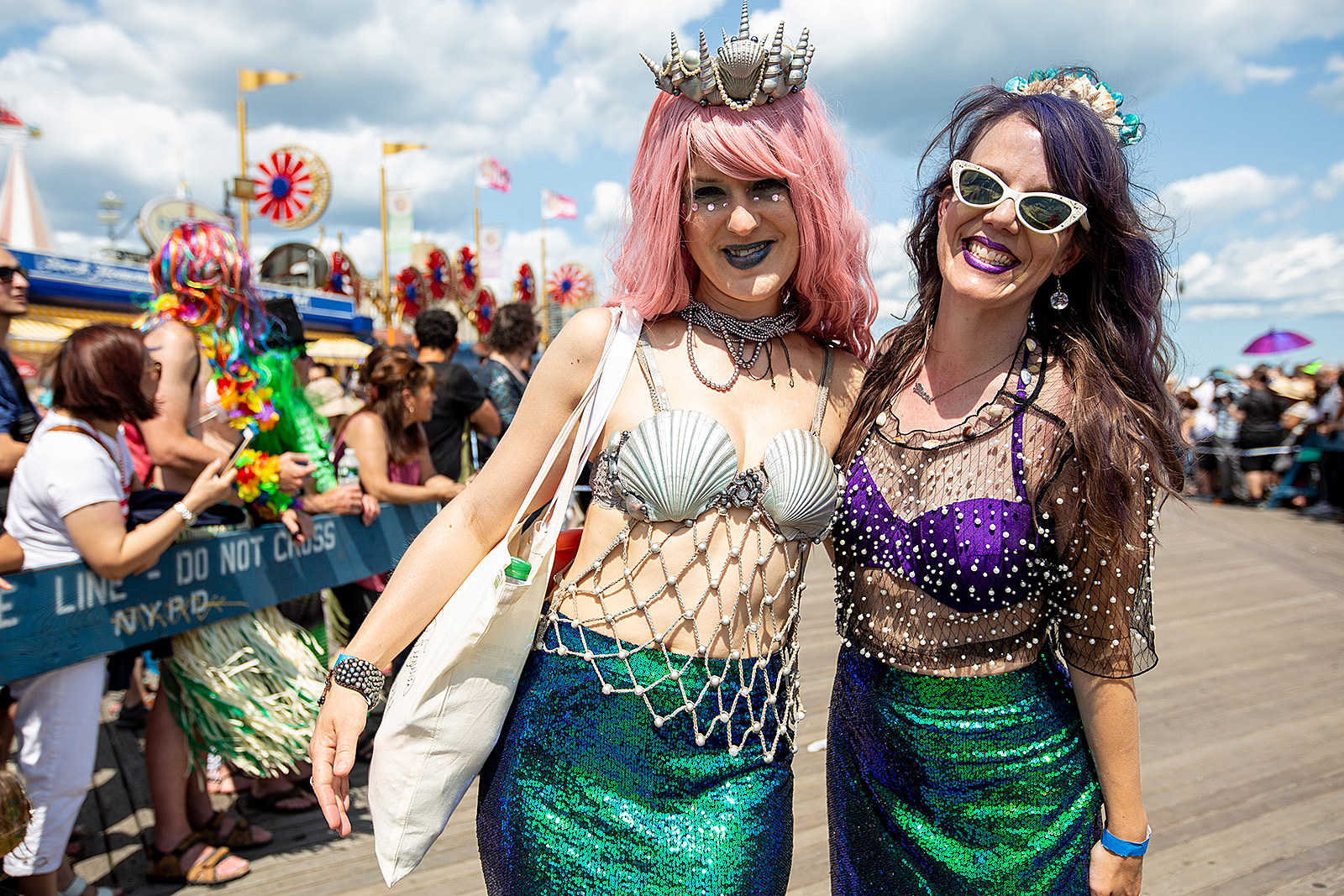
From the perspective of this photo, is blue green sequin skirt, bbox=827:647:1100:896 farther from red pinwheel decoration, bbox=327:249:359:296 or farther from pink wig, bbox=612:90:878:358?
red pinwheel decoration, bbox=327:249:359:296

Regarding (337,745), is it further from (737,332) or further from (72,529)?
(72,529)

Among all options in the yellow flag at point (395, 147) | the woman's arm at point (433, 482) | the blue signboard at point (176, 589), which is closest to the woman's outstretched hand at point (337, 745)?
the blue signboard at point (176, 589)

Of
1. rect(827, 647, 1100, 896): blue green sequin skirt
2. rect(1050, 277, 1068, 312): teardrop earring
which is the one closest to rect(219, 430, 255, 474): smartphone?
rect(827, 647, 1100, 896): blue green sequin skirt

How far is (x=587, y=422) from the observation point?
1541 millimetres

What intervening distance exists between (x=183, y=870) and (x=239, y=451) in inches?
51.8

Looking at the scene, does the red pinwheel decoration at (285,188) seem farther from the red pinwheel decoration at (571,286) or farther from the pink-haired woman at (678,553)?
the pink-haired woman at (678,553)

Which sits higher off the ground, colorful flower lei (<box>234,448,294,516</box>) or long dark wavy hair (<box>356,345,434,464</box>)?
long dark wavy hair (<box>356,345,434,464</box>)

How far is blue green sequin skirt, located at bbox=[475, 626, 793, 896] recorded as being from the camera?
56.2 inches

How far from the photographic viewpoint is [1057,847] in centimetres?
152

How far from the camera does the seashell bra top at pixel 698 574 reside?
58.1 inches

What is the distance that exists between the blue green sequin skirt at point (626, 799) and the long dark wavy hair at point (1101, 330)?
61cm

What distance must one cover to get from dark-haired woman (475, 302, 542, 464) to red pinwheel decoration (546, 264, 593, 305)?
17.1 meters

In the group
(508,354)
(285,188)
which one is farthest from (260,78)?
(508,354)

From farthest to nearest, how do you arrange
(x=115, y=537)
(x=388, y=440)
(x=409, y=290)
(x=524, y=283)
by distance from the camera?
(x=524, y=283) < (x=409, y=290) < (x=388, y=440) < (x=115, y=537)
